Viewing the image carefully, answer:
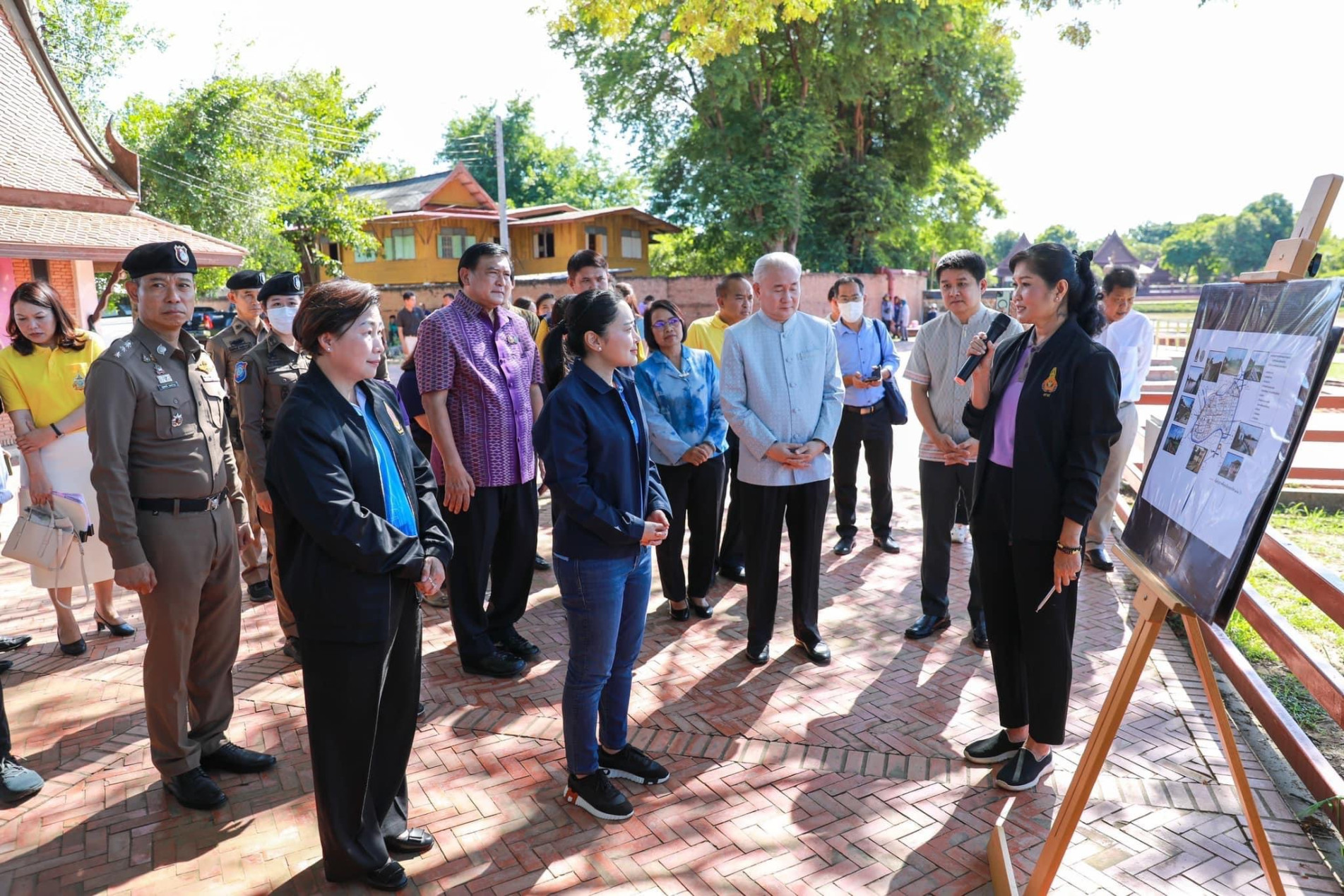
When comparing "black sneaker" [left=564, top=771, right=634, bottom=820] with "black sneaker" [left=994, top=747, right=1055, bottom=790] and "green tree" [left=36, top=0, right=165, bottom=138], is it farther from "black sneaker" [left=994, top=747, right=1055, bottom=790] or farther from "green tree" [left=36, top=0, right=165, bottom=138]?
"green tree" [left=36, top=0, right=165, bottom=138]

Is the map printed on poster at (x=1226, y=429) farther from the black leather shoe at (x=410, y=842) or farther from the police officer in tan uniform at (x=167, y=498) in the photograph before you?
the police officer in tan uniform at (x=167, y=498)

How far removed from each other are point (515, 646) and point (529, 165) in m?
48.2

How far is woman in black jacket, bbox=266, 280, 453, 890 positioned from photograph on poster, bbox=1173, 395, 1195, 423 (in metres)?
2.44

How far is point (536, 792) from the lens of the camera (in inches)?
138

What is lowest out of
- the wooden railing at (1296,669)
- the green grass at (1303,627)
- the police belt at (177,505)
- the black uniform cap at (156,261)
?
the green grass at (1303,627)

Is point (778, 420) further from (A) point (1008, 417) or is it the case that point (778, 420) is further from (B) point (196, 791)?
(B) point (196, 791)

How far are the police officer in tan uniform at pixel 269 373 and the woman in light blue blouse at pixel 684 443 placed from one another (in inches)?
73.5

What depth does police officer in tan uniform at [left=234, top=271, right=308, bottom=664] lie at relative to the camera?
457cm

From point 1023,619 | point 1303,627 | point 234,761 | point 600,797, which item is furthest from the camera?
point 1303,627

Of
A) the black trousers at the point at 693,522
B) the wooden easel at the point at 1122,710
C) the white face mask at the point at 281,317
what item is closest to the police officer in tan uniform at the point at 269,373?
the white face mask at the point at 281,317

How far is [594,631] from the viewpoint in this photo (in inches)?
126

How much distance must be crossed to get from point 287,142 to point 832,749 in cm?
2443

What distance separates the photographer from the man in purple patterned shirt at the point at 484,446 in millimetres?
4395

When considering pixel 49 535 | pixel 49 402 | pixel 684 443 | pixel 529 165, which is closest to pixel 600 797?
pixel 684 443
